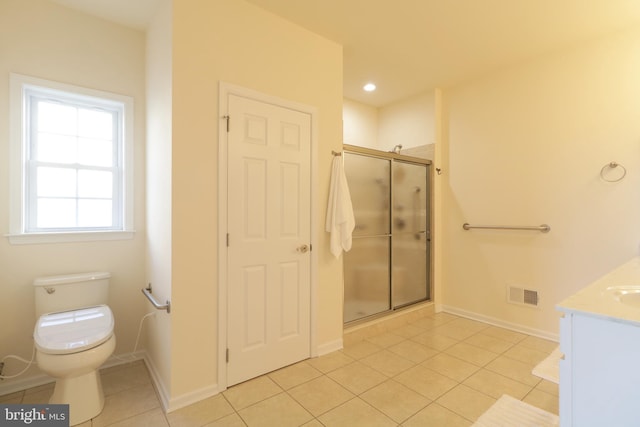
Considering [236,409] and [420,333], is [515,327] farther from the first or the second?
[236,409]

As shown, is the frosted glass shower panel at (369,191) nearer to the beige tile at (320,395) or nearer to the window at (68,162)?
the beige tile at (320,395)

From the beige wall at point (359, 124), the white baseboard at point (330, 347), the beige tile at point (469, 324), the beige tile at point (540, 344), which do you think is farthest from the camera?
the beige wall at point (359, 124)

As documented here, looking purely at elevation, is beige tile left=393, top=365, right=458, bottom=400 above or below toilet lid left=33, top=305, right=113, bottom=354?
below

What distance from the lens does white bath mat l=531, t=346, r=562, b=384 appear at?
2172 mm

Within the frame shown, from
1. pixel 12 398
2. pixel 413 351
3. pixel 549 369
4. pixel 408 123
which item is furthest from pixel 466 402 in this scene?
pixel 408 123

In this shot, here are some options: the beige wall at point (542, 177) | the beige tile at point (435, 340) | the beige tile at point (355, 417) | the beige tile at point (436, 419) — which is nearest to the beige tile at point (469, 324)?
the beige wall at point (542, 177)

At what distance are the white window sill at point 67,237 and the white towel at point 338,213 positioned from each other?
5.33ft

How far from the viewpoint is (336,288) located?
8.70 ft

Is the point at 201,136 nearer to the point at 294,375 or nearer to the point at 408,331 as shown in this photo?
the point at 294,375

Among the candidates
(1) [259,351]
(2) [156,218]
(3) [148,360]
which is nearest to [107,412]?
(3) [148,360]

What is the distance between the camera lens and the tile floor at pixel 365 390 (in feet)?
5.82

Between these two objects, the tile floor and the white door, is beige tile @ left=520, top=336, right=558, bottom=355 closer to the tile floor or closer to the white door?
the tile floor

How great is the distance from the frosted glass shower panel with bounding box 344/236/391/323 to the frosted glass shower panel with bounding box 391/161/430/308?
15 centimetres

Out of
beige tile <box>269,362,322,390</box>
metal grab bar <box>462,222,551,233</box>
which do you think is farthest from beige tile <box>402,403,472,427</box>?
metal grab bar <box>462,222,551,233</box>
